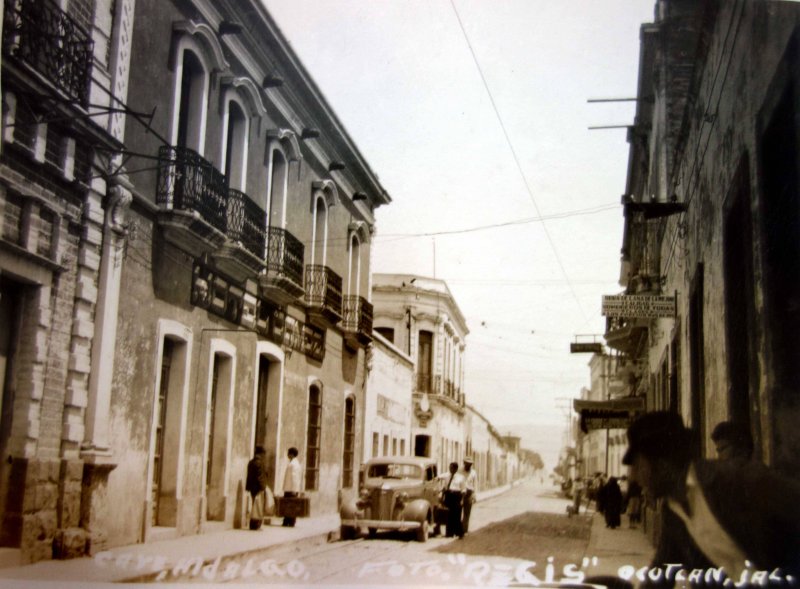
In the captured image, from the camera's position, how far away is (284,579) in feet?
15.8

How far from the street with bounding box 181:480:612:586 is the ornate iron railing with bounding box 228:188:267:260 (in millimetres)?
2951

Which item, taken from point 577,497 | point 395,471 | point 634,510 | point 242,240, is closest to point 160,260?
point 242,240

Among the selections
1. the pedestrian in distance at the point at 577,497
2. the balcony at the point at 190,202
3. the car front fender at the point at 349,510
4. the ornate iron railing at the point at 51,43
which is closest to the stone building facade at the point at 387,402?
the car front fender at the point at 349,510

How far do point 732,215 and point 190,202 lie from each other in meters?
4.49

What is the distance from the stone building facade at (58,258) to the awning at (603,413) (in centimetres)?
405

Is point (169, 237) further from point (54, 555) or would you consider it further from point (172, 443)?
point (54, 555)

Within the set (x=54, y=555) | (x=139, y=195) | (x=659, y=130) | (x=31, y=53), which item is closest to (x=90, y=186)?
(x=139, y=195)

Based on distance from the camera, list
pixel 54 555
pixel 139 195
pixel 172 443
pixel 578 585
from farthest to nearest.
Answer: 1. pixel 172 443
2. pixel 139 195
3. pixel 54 555
4. pixel 578 585

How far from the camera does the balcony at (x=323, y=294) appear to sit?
870 cm

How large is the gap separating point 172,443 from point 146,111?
2.89m

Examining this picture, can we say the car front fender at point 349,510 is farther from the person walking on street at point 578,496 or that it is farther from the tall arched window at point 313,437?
the person walking on street at point 578,496

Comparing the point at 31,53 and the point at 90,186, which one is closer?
the point at 31,53

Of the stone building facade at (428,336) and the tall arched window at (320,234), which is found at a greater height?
the tall arched window at (320,234)

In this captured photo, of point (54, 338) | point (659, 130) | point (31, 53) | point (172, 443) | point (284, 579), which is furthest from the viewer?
point (659, 130)
